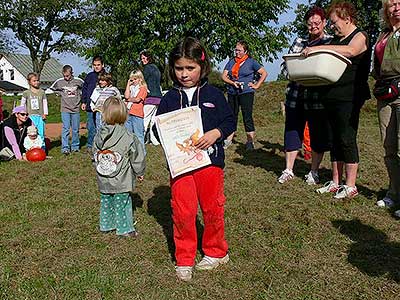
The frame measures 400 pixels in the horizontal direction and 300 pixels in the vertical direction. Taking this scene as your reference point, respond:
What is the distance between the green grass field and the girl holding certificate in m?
0.30

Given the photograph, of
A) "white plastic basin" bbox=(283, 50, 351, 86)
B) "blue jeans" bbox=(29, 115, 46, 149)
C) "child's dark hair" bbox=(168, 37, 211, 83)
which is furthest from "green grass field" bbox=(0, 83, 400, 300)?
"blue jeans" bbox=(29, 115, 46, 149)

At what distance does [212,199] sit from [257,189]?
2550 millimetres

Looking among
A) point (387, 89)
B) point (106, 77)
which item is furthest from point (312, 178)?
point (106, 77)

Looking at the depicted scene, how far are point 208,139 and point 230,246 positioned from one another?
119 cm

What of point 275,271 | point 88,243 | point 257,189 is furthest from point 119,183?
point 257,189

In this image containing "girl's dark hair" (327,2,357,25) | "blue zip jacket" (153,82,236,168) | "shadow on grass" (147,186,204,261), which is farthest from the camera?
"girl's dark hair" (327,2,357,25)

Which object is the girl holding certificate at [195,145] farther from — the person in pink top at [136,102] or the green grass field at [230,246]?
the person in pink top at [136,102]

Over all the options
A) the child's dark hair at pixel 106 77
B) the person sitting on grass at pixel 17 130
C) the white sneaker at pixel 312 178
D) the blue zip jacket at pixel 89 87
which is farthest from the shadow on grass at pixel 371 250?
the person sitting on grass at pixel 17 130

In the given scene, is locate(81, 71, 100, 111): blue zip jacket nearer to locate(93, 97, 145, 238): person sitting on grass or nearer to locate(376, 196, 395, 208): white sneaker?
locate(93, 97, 145, 238): person sitting on grass

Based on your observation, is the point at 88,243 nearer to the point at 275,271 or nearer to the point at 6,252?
the point at 6,252

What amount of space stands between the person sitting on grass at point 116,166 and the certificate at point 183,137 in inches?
44.5

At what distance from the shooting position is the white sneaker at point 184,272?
3484mm

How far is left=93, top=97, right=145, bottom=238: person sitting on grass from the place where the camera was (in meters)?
4.42

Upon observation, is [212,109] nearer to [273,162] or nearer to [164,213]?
[164,213]
